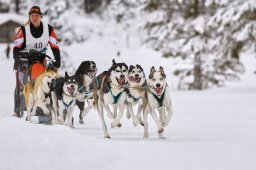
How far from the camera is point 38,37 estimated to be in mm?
9469

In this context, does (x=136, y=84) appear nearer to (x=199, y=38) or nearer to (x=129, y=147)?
(x=129, y=147)

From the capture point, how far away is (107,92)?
8.12 m

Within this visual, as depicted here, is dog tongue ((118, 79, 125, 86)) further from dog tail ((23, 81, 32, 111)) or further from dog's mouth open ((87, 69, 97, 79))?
dog tail ((23, 81, 32, 111))

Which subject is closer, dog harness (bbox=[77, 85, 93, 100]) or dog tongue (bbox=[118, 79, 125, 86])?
dog tongue (bbox=[118, 79, 125, 86])

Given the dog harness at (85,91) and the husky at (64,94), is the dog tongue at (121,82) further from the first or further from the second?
the dog harness at (85,91)

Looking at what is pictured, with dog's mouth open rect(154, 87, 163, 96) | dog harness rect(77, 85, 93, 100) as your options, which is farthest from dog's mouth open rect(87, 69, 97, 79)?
dog's mouth open rect(154, 87, 163, 96)

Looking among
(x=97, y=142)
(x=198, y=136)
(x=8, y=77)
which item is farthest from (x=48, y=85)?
(x=8, y=77)

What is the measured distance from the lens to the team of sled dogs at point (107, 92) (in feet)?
25.8

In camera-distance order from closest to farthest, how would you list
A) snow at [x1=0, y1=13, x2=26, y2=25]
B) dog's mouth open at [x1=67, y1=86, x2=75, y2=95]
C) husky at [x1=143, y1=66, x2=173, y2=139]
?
husky at [x1=143, y1=66, x2=173, y2=139] < dog's mouth open at [x1=67, y1=86, x2=75, y2=95] < snow at [x1=0, y1=13, x2=26, y2=25]

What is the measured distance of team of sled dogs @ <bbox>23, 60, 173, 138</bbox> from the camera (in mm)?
7879

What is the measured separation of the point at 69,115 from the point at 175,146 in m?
2.21

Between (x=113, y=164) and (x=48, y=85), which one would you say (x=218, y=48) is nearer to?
(x=48, y=85)

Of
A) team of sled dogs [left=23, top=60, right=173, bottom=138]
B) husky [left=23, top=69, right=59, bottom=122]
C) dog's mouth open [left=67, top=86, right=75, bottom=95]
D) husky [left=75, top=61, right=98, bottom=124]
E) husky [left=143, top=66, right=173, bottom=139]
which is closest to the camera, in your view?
husky [left=143, top=66, right=173, bottom=139]

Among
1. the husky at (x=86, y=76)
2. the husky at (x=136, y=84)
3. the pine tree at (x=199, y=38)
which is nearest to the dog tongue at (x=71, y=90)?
the husky at (x=86, y=76)
